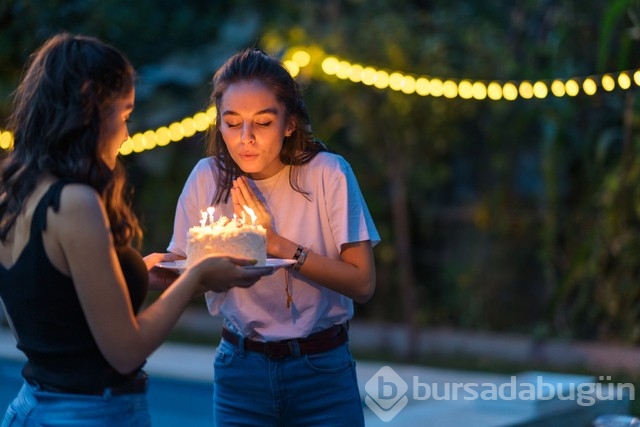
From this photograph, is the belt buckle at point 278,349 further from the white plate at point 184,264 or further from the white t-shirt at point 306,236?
the white plate at point 184,264

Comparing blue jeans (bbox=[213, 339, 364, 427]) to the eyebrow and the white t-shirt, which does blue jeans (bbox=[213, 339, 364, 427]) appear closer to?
the white t-shirt

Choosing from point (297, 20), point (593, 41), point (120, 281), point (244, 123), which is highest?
point (297, 20)

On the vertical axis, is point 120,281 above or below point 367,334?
above

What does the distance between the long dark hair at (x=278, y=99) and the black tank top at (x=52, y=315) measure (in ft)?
2.08

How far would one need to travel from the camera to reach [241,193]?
2.70m

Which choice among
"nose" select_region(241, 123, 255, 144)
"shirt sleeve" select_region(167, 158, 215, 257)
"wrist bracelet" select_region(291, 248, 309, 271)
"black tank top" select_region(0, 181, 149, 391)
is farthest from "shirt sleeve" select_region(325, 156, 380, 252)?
"black tank top" select_region(0, 181, 149, 391)

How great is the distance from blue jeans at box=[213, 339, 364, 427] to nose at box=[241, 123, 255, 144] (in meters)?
0.54

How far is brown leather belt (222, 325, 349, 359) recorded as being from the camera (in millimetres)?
2701

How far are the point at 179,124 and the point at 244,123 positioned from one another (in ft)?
13.5

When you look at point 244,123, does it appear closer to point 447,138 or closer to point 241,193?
point 241,193

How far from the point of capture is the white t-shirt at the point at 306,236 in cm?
270

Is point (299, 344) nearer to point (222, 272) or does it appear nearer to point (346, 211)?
point (346, 211)

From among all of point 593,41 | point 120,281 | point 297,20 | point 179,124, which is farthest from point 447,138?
point 120,281

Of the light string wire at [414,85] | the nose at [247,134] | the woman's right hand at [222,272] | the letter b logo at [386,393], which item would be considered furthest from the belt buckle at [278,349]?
the letter b logo at [386,393]
